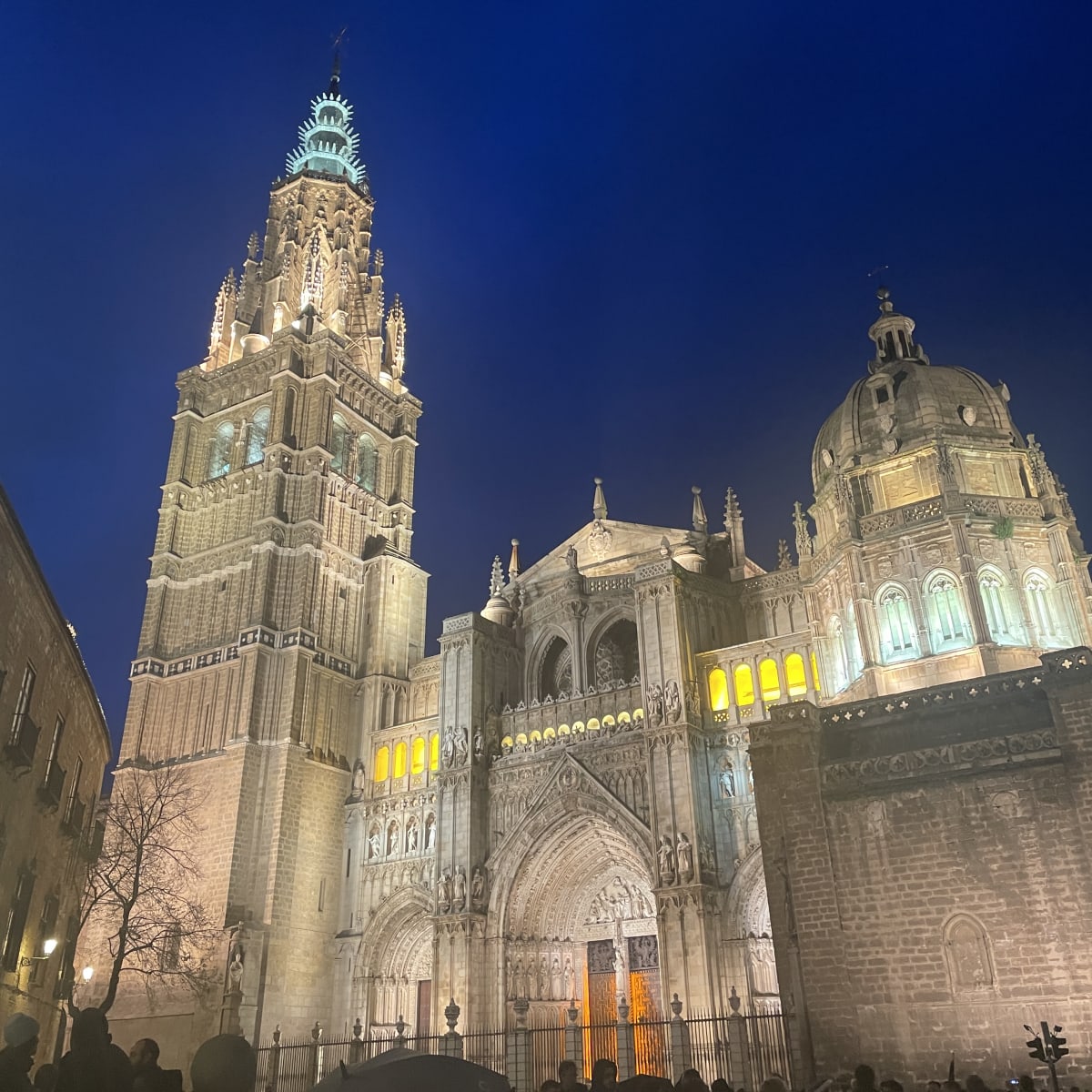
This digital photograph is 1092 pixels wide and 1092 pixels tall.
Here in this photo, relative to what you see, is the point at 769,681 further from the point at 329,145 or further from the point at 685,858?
the point at 329,145

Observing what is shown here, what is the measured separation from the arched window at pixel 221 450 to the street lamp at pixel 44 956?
98.8 feet

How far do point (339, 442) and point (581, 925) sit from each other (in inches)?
1010

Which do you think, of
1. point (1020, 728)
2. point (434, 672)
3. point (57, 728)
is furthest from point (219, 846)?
point (1020, 728)

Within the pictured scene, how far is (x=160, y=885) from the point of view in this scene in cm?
3638

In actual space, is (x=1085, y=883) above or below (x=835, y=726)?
below

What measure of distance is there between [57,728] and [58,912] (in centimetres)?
483

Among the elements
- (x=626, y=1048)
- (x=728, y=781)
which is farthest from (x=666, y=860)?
(x=626, y=1048)

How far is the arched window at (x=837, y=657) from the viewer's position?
1229 inches

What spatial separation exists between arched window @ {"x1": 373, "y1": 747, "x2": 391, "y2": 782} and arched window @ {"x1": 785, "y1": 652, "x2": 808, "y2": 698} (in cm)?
1740

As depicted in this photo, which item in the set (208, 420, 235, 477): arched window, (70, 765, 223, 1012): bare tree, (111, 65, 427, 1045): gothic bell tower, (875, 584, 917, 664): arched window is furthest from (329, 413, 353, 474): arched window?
(875, 584, 917, 664): arched window

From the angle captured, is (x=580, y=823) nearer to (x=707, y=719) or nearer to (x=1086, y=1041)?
(x=707, y=719)

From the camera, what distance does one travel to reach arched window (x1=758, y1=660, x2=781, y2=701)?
32.9 metres

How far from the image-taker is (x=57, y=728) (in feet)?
68.3

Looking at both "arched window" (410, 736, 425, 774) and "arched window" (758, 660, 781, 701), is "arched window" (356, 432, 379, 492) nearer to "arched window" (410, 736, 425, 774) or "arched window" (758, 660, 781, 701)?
"arched window" (410, 736, 425, 774)
